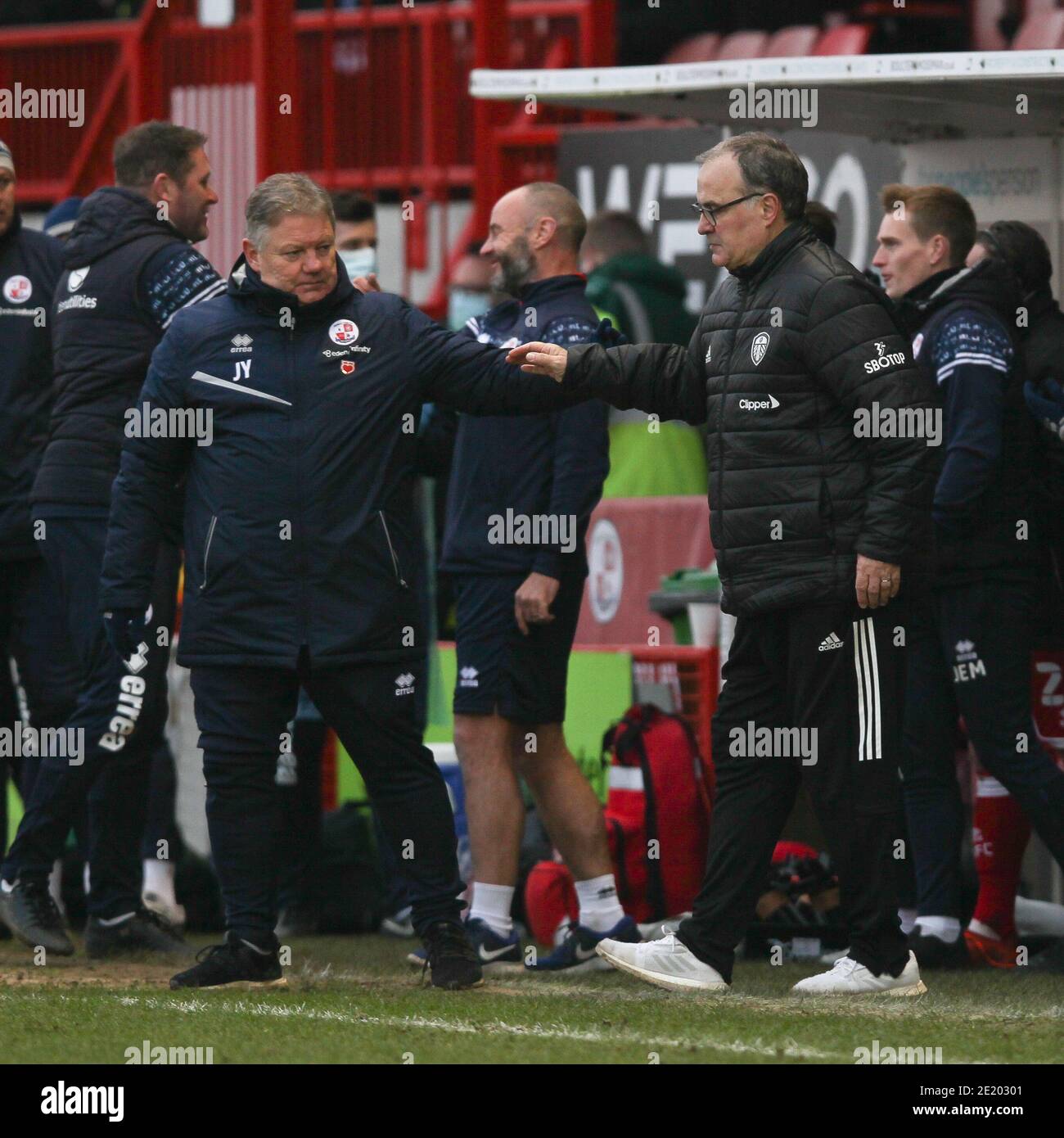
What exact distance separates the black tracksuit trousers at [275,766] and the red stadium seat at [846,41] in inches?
294

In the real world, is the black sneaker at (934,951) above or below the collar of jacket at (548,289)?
below

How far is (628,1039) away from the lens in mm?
5375

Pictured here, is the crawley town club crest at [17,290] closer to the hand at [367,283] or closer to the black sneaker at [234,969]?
the hand at [367,283]

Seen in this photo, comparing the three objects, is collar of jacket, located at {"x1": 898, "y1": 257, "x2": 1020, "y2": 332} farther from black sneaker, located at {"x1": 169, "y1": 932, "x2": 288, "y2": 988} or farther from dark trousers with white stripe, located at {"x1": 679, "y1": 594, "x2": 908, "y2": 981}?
black sneaker, located at {"x1": 169, "y1": 932, "x2": 288, "y2": 988}

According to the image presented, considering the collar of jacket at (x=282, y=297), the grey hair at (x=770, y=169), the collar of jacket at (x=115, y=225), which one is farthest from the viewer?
the collar of jacket at (x=115, y=225)

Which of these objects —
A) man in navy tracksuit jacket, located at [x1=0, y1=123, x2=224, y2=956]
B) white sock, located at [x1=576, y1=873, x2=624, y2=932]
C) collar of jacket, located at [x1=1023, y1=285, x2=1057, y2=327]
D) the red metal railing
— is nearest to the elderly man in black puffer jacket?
white sock, located at [x1=576, y1=873, x2=624, y2=932]

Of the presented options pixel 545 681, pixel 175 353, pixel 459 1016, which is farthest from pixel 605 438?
pixel 459 1016

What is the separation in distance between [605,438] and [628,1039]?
7.09 feet

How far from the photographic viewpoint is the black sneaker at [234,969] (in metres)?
6.22

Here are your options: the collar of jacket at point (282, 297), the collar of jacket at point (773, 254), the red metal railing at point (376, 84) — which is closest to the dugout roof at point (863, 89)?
the collar of jacket at point (773, 254)

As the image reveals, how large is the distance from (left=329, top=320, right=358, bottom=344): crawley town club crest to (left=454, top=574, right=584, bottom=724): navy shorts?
102 centimetres

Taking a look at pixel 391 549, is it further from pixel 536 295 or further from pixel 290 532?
pixel 536 295

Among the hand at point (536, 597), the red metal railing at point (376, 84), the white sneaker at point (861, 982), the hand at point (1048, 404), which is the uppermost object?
the red metal railing at point (376, 84)

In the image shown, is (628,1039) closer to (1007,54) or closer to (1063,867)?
(1063,867)
